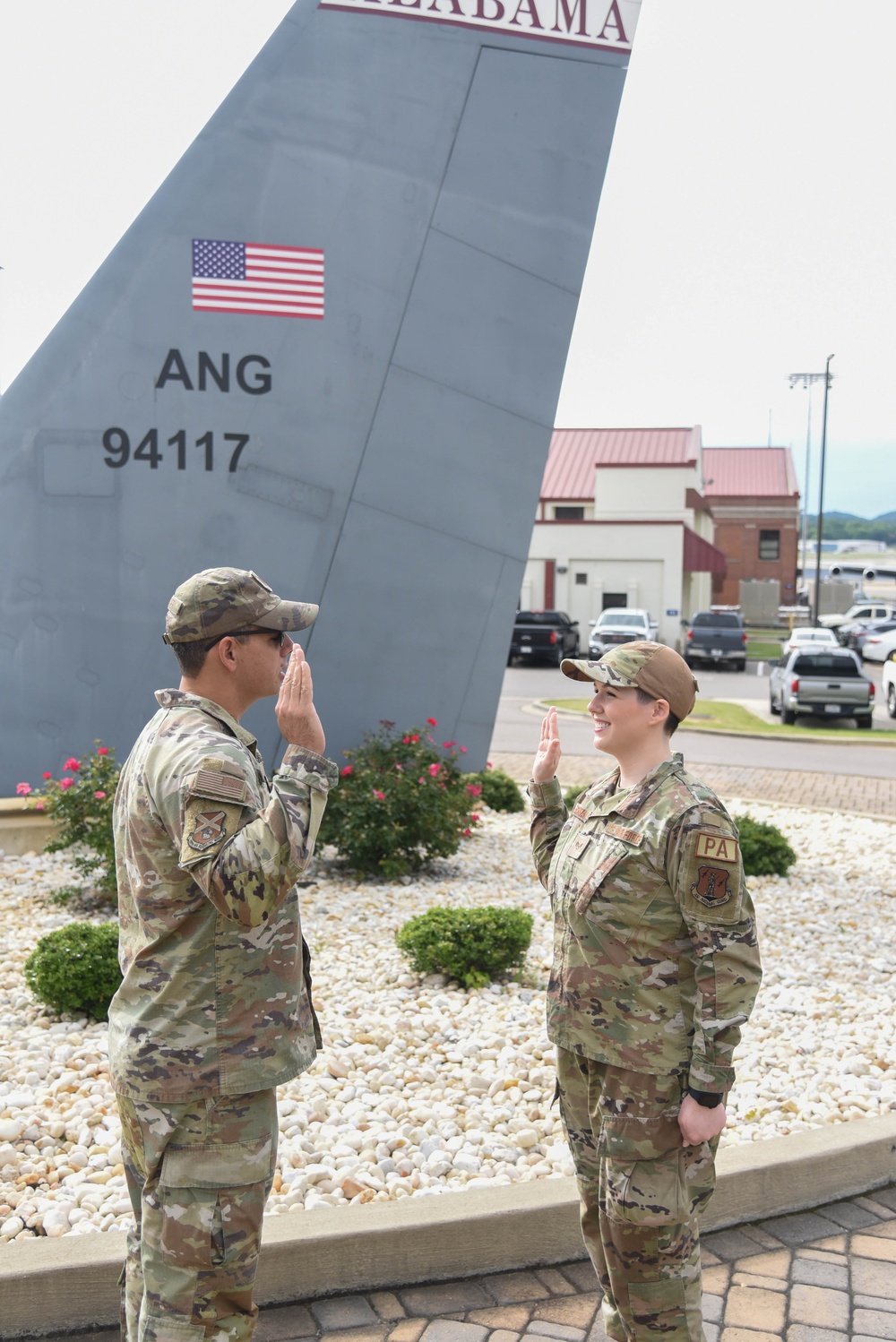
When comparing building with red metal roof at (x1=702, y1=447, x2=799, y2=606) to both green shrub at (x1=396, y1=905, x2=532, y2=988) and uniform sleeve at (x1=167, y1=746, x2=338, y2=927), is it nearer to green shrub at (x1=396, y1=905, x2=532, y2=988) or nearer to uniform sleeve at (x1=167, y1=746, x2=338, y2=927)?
green shrub at (x1=396, y1=905, x2=532, y2=988)

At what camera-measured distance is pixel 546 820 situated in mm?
3162

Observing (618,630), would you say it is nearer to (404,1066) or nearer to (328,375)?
(328,375)

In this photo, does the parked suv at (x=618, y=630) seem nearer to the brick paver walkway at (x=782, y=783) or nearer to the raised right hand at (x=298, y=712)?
the brick paver walkway at (x=782, y=783)

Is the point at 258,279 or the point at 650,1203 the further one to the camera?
the point at 258,279

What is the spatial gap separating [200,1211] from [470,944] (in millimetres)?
3313

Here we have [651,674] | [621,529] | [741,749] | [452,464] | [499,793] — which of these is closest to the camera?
[651,674]

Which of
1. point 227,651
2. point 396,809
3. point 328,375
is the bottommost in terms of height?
point 396,809

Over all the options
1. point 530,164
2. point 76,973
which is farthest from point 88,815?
point 530,164

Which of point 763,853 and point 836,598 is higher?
point 836,598

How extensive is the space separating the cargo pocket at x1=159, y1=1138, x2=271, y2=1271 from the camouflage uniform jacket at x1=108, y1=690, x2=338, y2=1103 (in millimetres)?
133

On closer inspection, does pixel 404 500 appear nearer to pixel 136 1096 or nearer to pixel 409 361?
pixel 409 361

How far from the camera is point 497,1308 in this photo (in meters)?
3.17

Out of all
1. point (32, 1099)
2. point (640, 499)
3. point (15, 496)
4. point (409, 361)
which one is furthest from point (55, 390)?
point (640, 499)

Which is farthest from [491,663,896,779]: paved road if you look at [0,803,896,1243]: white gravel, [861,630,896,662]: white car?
[861,630,896,662]: white car
